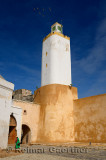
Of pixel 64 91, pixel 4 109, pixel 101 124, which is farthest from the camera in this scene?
pixel 64 91

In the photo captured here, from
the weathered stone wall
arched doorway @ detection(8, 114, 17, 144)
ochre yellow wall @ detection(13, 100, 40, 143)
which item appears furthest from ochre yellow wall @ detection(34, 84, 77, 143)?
the weathered stone wall

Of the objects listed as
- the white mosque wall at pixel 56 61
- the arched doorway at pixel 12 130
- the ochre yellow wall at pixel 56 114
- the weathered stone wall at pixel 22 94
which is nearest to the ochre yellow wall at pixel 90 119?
the ochre yellow wall at pixel 56 114

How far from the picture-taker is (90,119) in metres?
15.5

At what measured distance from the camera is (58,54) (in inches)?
763

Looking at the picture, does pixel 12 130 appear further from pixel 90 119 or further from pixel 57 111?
pixel 90 119

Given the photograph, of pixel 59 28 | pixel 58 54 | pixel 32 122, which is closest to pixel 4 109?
pixel 32 122

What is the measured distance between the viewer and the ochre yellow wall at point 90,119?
47.2ft

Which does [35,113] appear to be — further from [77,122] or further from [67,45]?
[67,45]

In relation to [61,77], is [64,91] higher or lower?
lower

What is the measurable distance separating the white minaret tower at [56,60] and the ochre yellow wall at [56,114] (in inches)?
43.1

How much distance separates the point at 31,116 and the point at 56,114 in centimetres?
272

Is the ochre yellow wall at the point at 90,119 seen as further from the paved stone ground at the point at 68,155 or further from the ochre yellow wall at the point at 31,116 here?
the paved stone ground at the point at 68,155

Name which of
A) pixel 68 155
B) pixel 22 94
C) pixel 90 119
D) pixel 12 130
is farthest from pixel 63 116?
pixel 22 94

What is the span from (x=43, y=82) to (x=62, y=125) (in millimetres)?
5773
